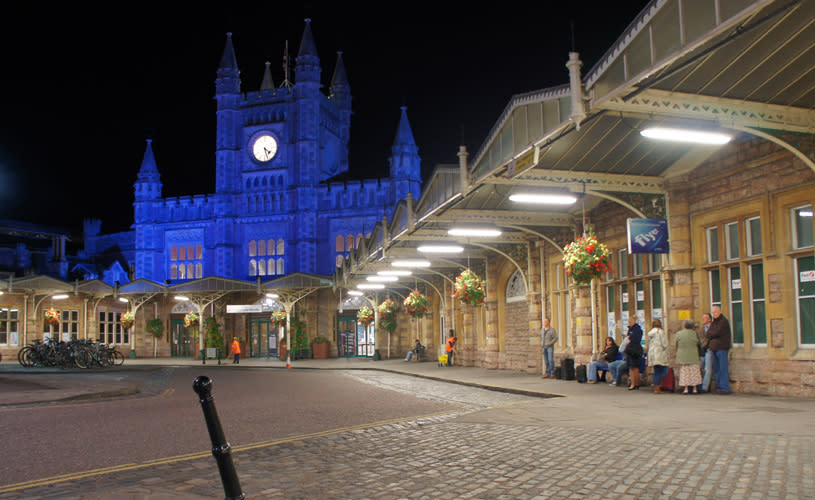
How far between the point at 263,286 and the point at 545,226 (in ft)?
81.8

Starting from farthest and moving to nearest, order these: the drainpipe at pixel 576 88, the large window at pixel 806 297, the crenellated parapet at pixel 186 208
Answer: the crenellated parapet at pixel 186 208
the large window at pixel 806 297
the drainpipe at pixel 576 88

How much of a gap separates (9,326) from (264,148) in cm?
3179

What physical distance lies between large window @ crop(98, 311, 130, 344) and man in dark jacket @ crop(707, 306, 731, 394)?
4135cm

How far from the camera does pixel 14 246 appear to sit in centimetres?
7612

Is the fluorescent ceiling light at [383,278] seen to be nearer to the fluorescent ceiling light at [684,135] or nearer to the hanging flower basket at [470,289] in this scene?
the hanging flower basket at [470,289]

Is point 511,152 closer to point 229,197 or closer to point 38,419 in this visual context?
point 38,419

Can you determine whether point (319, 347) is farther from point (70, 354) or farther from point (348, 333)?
point (70, 354)

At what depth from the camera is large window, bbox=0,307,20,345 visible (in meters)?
40.1

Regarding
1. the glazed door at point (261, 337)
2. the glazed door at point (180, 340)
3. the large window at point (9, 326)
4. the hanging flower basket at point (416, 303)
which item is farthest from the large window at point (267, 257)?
the hanging flower basket at point (416, 303)

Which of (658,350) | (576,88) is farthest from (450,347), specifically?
(576,88)

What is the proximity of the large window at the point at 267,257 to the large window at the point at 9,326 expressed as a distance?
25.6 meters

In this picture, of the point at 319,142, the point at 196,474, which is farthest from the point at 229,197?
the point at 196,474

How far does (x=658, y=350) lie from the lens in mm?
13070

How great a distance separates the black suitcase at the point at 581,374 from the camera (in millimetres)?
16172
